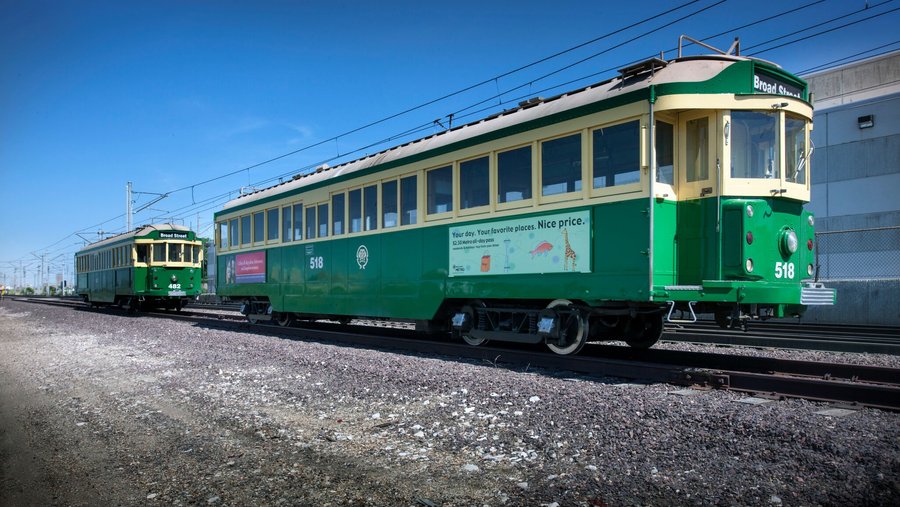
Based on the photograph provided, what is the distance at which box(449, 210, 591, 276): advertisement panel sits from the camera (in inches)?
316

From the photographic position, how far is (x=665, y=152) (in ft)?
24.5

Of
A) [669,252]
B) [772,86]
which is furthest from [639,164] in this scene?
[772,86]

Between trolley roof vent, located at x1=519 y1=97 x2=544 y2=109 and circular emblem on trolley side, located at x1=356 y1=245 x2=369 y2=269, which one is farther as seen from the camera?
circular emblem on trolley side, located at x1=356 y1=245 x2=369 y2=269

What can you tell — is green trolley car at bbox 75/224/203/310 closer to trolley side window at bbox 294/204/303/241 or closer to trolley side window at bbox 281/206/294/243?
trolley side window at bbox 281/206/294/243

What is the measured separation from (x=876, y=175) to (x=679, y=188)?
1480 centimetres

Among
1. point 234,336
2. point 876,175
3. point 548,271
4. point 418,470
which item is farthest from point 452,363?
point 876,175

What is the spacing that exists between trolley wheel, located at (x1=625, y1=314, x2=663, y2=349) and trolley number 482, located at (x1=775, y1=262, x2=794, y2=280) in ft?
6.52

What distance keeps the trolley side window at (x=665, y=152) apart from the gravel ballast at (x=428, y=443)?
252 centimetres

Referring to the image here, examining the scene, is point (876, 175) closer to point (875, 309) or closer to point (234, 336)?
point (875, 309)

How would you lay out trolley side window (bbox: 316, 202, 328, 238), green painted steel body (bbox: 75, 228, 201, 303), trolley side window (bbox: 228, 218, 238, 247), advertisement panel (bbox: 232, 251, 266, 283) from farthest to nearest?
green painted steel body (bbox: 75, 228, 201, 303) → trolley side window (bbox: 228, 218, 238, 247) → advertisement panel (bbox: 232, 251, 266, 283) → trolley side window (bbox: 316, 202, 328, 238)

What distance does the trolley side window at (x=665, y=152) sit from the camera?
24.3 ft

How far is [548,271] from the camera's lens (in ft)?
27.5

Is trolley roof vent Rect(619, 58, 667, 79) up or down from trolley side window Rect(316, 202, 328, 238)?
up

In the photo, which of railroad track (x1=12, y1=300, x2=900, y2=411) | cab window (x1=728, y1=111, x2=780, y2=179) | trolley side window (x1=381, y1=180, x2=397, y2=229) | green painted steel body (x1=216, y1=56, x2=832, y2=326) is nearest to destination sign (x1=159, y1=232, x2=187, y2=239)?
trolley side window (x1=381, y1=180, x2=397, y2=229)
